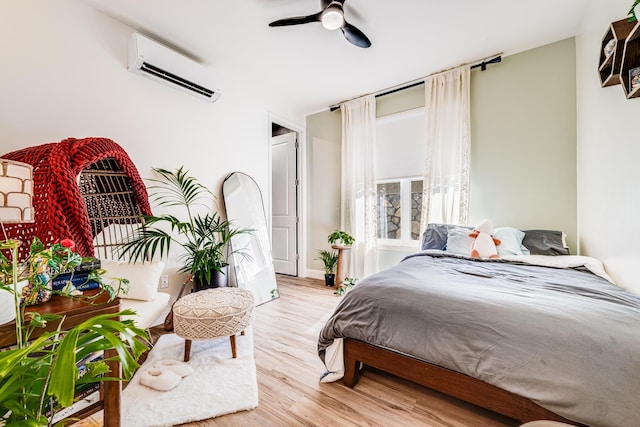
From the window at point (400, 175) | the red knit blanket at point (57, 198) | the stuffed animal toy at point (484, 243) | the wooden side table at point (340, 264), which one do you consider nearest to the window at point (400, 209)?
the window at point (400, 175)

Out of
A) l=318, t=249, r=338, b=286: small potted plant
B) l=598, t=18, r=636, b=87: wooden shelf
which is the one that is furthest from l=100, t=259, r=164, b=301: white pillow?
l=598, t=18, r=636, b=87: wooden shelf

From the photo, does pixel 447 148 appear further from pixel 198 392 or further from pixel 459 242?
pixel 198 392

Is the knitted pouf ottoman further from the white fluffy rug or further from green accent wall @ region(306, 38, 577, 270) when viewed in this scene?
green accent wall @ region(306, 38, 577, 270)

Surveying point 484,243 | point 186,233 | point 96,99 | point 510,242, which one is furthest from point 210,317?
point 510,242

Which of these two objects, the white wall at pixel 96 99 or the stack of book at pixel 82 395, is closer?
the stack of book at pixel 82 395

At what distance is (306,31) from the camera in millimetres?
2375

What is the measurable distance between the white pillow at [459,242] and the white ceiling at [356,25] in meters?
1.91

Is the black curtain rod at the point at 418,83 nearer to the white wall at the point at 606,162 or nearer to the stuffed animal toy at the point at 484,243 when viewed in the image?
the white wall at the point at 606,162

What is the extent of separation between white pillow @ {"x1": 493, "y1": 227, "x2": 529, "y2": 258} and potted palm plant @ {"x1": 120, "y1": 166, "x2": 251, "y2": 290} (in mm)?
2496

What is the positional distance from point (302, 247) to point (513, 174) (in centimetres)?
297

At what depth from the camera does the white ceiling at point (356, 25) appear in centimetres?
209

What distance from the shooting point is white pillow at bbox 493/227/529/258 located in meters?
2.31

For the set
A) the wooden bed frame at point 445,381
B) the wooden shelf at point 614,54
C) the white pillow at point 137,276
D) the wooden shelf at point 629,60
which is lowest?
the wooden bed frame at point 445,381

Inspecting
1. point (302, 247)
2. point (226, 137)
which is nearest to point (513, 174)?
point (302, 247)
